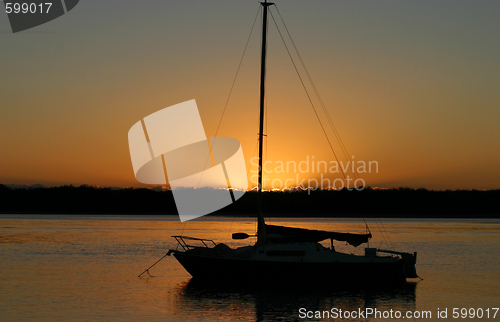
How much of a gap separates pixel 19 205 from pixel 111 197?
24.7m

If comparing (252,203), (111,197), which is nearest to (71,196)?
(111,197)

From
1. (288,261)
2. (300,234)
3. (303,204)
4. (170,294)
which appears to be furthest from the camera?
(303,204)

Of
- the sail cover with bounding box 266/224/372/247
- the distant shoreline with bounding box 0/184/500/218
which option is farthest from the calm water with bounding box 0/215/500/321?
the distant shoreline with bounding box 0/184/500/218

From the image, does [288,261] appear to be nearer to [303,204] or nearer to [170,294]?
[170,294]

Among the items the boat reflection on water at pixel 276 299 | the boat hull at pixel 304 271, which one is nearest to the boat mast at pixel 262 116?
the boat hull at pixel 304 271

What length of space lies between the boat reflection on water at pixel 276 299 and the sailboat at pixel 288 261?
54 cm

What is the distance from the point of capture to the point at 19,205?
14262 cm

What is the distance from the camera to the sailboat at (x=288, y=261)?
21734 millimetres

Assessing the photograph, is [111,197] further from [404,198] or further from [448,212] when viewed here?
[448,212]

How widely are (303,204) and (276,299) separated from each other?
4904 inches

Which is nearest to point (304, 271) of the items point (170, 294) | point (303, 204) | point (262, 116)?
point (170, 294)

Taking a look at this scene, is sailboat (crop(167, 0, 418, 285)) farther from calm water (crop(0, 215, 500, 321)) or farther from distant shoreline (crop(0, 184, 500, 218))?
distant shoreline (crop(0, 184, 500, 218))

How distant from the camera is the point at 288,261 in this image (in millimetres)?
21688

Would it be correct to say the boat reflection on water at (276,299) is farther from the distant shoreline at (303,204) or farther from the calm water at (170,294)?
the distant shoreline at (303,204)
